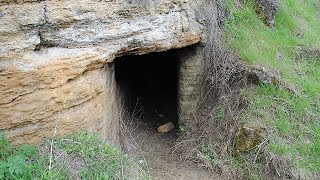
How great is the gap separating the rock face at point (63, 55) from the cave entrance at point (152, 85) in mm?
1783

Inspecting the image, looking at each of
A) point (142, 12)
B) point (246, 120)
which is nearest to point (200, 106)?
point (246, 120)

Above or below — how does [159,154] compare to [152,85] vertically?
below

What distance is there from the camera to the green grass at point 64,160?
385 cm

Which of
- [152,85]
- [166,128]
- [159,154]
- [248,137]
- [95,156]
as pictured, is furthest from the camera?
[152,85]

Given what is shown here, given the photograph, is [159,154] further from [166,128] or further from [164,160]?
[166,128]

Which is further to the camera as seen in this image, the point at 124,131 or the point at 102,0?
the point at 124,131

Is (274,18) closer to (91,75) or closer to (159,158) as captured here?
(159,158)

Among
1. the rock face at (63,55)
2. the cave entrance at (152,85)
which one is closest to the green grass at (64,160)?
the rock face at (63,55)

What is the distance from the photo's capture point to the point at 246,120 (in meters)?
5.47

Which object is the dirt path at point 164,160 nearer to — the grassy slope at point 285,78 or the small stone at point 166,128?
the small stone at point 166,128

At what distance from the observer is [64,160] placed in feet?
13.6

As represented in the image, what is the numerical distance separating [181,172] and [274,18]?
9.85 ft

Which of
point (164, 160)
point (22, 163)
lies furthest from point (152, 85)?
point (22, 163)

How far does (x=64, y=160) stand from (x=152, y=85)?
357 centimetres
